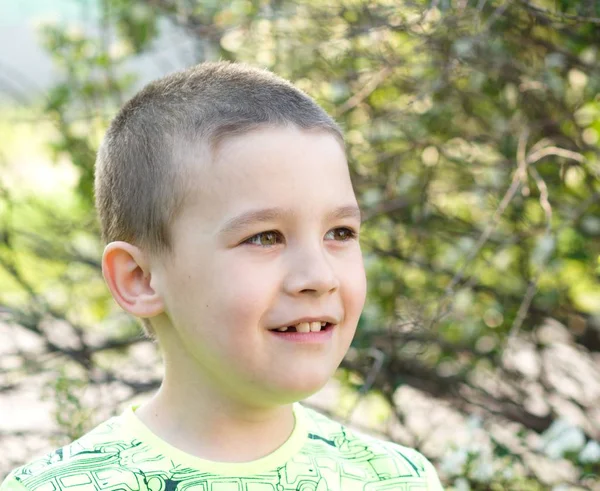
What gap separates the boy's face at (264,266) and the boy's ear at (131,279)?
0.06m

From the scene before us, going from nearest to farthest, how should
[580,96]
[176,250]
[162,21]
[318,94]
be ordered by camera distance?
[176,250] → [580,96] → [318,94] → [162,21]

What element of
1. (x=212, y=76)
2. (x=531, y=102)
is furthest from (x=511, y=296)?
(x=212, y=76)

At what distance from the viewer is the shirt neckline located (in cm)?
159

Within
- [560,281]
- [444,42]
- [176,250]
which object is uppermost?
[176,250]

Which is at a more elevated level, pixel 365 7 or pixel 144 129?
pixel 144 129

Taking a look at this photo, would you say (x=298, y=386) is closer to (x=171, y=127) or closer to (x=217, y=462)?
(x=217, y=462)

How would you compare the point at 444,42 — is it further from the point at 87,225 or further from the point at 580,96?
the point at 87,225

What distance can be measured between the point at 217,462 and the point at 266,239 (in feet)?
1.25

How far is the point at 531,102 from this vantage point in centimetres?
318

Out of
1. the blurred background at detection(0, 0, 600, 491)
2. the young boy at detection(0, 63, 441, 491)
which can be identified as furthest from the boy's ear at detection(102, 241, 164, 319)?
the blurred background at detection(0, 0, 600, 491)

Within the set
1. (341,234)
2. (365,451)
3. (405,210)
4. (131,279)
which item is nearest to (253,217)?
(341,234)

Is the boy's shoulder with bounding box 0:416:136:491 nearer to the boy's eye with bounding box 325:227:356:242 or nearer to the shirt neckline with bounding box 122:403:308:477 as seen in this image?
the shirt neckline with bounding box 122:403:308:477

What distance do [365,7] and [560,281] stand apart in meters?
1.17

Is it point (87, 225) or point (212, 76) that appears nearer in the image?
point (212, 76)
